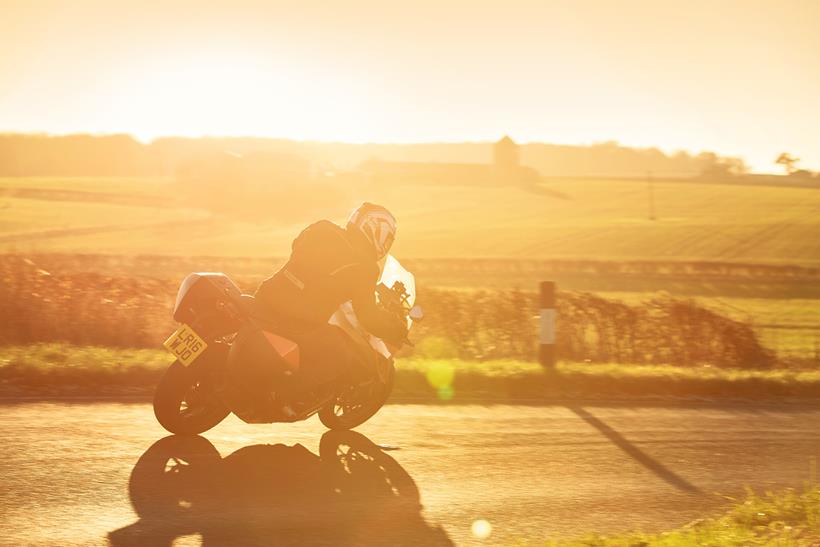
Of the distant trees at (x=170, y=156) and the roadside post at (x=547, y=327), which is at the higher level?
the distant trees at (x=170, y=156)

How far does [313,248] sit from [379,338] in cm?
96

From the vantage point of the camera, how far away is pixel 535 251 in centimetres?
5816

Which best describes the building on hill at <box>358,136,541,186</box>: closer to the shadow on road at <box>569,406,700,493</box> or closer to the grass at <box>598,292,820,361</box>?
the grass at <box>598,292,820,361</box>

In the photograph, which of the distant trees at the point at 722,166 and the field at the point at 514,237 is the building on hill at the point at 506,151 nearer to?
the distant trees at the point at 722,166

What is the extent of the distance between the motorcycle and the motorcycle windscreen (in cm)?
2

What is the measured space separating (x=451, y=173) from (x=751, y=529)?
107 meters

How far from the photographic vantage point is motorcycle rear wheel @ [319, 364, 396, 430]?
8.30 m

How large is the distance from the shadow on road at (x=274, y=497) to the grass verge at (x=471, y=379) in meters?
2.40

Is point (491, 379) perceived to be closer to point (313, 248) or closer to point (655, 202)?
point (313, 248)

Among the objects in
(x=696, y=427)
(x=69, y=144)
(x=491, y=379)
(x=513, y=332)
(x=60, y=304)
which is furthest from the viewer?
(x=69, y=144)

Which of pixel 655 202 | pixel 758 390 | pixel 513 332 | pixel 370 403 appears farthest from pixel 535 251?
pixel 370 403

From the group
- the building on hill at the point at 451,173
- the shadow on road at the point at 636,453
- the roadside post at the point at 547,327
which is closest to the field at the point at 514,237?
the roadside post at the point at 547,327

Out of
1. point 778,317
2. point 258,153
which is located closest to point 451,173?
point 258,153

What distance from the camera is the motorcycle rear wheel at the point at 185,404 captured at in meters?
7.80
